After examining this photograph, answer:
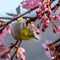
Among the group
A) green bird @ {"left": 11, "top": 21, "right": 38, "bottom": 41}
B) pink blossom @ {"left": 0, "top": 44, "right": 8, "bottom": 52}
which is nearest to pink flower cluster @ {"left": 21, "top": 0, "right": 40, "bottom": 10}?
pink blossom @ {"left": 0, "top": 44, "right": 8, "bottom": 52}

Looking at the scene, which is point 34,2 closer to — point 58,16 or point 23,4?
point 23,4

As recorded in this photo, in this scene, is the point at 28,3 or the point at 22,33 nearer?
the point at 22,33

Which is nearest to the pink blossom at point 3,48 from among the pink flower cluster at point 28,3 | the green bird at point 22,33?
the pink flower cluster at point 28,3

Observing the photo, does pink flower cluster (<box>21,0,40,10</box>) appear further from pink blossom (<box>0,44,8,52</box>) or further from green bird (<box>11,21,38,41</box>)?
green bird (<box>11,21,38,41</box>)

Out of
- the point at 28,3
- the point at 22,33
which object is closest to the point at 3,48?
the point at 28,3

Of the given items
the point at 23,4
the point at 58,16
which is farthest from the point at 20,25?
the point at 58,16

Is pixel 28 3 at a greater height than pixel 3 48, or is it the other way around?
pixel 28 3

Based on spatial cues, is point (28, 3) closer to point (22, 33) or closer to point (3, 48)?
point (3, 48)

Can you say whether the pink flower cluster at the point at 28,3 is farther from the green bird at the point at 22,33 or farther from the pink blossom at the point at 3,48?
the green bird at the point at 22,33

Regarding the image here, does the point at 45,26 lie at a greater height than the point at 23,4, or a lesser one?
lesser

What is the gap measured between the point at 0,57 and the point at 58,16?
74cm

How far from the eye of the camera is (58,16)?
8.80 feet

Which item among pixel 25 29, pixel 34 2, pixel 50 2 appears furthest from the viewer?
pixel 34 2

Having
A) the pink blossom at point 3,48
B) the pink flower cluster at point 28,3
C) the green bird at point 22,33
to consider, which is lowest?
the pink blossom at point 3,48
